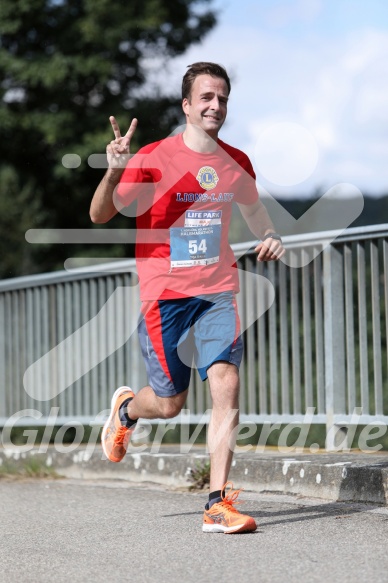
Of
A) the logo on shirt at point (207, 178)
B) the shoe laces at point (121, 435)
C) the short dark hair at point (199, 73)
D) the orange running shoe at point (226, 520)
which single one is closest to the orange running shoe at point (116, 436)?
the shoe laces at point (121, 435)

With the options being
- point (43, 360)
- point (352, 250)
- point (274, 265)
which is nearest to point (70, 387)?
point (43, 360)

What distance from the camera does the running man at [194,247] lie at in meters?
5.03

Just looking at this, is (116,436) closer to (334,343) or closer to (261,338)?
(334,343)

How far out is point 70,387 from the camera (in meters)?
8.44

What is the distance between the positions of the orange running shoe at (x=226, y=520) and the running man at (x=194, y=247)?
0.09m

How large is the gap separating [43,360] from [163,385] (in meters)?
3.47

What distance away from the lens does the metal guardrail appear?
6414 mm

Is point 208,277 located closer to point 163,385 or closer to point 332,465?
point 163,385

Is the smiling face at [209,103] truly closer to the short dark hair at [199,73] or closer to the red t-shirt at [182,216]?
the short dark hair at [199,73]

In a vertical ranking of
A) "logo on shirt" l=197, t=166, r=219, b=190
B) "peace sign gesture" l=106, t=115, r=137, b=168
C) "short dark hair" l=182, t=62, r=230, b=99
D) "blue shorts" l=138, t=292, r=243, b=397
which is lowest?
"blue shorts" l=138, t=292, r=243, b=397

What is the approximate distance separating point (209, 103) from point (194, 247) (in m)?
0.66

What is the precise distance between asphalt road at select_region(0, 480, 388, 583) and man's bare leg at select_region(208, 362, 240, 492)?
281 millimetres

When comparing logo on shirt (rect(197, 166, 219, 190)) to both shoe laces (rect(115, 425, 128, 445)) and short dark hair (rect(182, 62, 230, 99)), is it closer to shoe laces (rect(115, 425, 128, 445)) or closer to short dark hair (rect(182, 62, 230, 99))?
short dark hair (rect(182, 62, 230, 99))

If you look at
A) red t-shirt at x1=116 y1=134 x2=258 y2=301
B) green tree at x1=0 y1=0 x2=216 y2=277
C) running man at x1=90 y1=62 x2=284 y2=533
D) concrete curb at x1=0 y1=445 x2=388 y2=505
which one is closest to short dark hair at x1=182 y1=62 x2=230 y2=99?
running man at x1=90 y1=62 x2=284 y2=533
